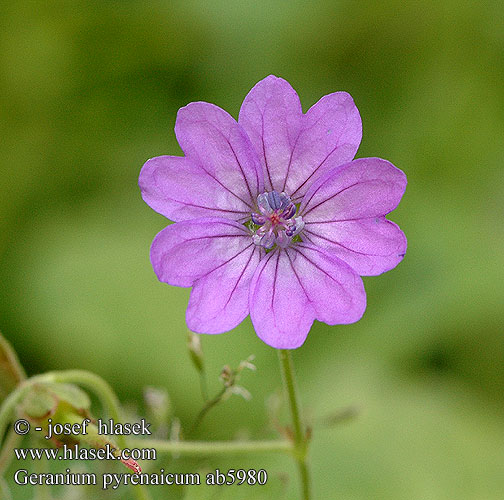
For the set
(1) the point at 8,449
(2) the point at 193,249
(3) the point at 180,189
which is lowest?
(1) the point at 8,449

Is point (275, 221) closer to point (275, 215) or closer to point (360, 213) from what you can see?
point (275, 215)

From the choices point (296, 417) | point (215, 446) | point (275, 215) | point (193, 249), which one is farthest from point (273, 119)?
point (215, 446)

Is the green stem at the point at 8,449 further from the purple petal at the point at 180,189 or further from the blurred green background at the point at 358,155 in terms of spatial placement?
the blurred green background at the point at 358,155

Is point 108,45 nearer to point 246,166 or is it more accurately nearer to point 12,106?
point 12,106

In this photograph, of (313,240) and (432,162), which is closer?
(313,240)

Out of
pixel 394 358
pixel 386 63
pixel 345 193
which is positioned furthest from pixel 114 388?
pixel 386 63

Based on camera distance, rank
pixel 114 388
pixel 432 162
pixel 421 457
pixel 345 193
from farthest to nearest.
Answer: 1. pixel 432 162
2. pixel 114 388
3. pixel 421 457
4. pixel 345 193
